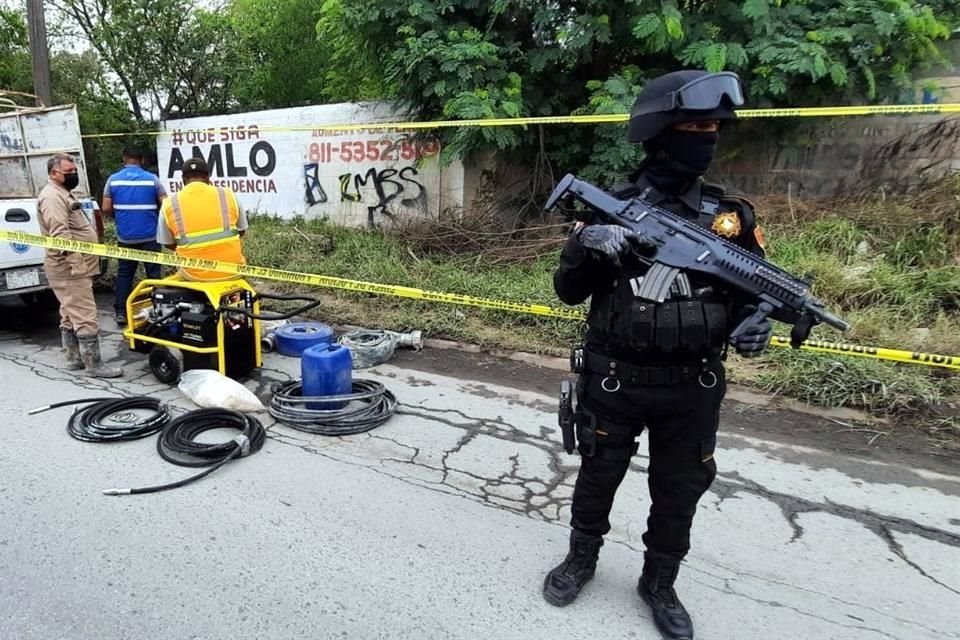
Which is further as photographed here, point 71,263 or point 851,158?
point 851,158

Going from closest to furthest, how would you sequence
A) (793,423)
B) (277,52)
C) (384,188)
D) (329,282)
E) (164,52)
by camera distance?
(793,423), (329,282), (384,188), (164,52), (277,52)

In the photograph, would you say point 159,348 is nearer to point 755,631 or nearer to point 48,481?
point 48,481

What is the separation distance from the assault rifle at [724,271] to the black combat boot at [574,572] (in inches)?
39.6

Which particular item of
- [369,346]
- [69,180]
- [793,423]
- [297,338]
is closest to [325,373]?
[369,346]

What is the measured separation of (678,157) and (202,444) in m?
3.04

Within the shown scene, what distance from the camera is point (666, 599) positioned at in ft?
7.36

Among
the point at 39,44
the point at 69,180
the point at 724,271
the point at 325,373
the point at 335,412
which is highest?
the point at 39,44

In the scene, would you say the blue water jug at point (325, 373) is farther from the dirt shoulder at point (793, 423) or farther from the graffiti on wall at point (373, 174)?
the graffiti on wall at point (373, 174)

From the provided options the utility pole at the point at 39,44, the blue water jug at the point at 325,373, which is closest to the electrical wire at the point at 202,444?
the blue water jug at the point at 325,373

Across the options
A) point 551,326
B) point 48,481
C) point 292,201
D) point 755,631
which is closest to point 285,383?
point 48,481

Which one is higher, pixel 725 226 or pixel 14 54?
pixel 14 54

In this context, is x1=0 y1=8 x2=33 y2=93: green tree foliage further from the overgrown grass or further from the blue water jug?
the blue water jug

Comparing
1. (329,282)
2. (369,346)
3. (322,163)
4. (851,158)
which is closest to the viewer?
(369,346)

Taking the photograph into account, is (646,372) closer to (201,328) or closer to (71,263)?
(201,328)
